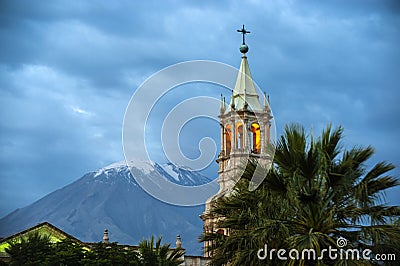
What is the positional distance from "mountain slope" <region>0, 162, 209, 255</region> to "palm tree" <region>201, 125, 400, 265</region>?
10136cm

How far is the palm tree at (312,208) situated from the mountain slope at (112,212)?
101357 mm

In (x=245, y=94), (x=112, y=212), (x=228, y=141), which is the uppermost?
(x=112, y=212)

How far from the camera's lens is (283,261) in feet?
60.5

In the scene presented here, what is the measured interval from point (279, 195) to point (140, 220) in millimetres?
126558

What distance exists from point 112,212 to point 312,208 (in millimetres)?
136953

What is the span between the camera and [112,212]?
154 m

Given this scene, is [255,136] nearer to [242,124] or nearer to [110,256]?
[242,124]

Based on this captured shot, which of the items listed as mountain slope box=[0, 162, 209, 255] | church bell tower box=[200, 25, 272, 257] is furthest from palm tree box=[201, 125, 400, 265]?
mountain slope box=[0, 162, 209, 255]

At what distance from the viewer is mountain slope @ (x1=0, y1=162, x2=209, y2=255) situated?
442 feet

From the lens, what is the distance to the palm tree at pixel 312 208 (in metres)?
18.5

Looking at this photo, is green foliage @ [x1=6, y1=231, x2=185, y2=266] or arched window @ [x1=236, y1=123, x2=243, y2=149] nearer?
green foliage @ [x1=6, y1=231, x2=185, y2=266]

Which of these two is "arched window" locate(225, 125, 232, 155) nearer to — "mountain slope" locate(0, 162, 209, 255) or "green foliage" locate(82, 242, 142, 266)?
"green foliage" locate(82, 242, 142, 266)

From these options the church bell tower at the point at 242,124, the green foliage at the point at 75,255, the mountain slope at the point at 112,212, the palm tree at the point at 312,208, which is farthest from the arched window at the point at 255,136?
the mountain slope at the point at 112,212

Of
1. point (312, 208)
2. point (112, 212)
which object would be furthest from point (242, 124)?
point (112, 212)
